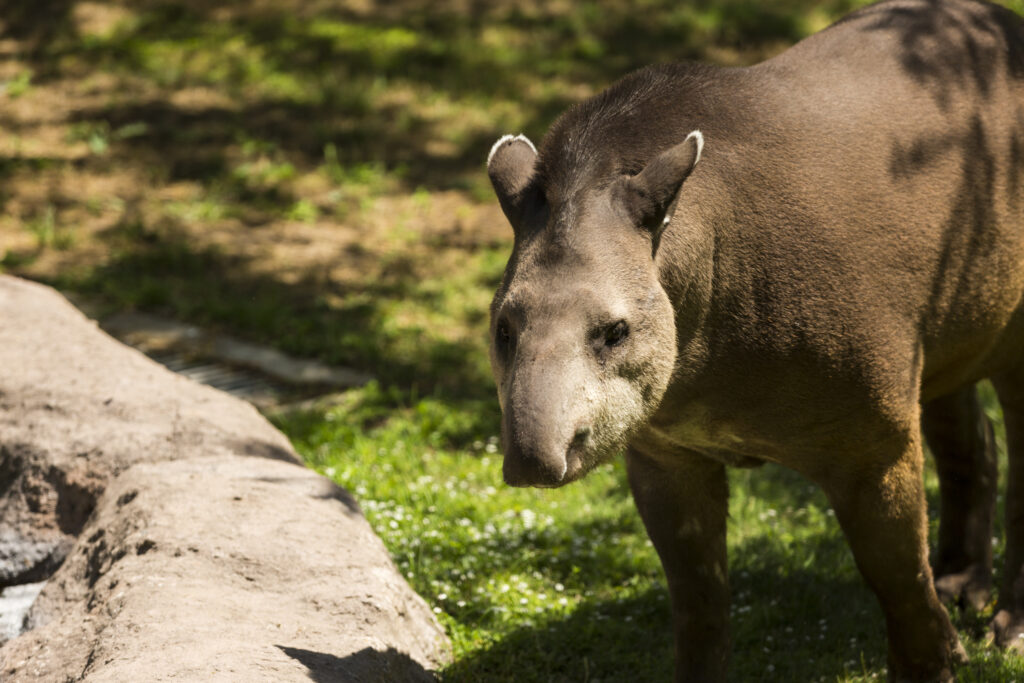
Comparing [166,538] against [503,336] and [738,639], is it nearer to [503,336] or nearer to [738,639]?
[503,336]

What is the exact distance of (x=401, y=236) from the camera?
10.7m

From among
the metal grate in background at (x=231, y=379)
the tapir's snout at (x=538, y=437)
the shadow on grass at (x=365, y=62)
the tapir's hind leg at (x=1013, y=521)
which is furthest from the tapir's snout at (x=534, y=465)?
the shadow on grass at (x=365, y=62)

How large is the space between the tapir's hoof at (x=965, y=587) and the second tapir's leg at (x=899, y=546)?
2.63 ft

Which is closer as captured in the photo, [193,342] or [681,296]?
[681,296]

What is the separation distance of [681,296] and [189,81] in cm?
1087

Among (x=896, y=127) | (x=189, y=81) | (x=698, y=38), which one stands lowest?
(x=189, y=81)

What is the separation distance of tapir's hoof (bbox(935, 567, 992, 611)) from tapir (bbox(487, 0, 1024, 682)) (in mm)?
761

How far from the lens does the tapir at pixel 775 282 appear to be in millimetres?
3422

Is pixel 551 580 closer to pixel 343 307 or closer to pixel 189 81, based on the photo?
pixel 343 307

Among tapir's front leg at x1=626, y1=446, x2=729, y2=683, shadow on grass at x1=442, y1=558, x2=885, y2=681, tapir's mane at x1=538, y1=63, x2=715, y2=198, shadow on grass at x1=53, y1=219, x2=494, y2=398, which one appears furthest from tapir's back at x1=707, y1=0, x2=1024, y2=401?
shadow on grass at x1=53, y1=219, x2=494, y2=398

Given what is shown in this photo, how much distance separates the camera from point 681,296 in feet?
12.1

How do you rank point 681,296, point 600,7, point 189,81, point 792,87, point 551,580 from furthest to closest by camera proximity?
point 600,7 < point 189,81 < point 551,580 < point 792,87 < point 681,296

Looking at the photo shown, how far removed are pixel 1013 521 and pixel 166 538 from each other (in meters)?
3.53

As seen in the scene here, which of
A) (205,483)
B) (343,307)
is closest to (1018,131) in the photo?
(205,483)
